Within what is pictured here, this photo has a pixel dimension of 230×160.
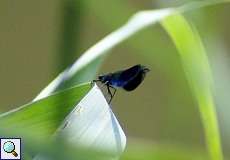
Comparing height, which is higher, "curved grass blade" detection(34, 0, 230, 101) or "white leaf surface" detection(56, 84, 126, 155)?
"curved grass blade" detection(34, 0, 230, 101)

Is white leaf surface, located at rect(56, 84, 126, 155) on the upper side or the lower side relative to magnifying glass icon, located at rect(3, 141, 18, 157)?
lower

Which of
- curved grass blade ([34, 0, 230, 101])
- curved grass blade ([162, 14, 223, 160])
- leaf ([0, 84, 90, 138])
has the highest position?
curved grass blade ([34, 0, 230, 101])

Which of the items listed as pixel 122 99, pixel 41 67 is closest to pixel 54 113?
pixel 122 99

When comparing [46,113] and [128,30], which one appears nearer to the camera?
[46,113]

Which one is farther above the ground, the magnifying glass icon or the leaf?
the magnifying glass icon

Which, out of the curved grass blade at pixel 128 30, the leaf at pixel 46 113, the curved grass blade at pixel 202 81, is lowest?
the leaf at pixel 46 113

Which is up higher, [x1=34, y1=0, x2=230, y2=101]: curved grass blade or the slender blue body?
[x1=34, y1=0, x2=230, y2=101]: curved grass blade

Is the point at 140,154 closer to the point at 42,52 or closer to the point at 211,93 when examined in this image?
the point at 211,93

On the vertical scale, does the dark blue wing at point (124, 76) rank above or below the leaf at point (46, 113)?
above
